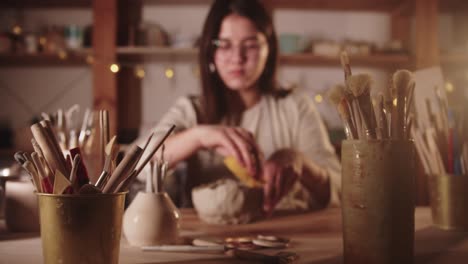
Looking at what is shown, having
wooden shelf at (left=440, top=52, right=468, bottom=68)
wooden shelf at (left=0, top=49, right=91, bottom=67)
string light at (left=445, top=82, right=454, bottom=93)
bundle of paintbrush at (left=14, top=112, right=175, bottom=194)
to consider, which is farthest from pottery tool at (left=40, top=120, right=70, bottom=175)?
string light at (left=445, top=82, right=454, bottom=93)

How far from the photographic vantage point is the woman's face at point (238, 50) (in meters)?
1.60

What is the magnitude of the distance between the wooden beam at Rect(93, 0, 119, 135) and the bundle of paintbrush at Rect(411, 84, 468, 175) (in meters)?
2.21

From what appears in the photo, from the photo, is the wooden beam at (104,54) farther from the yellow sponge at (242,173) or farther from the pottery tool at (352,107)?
the pottery tool at (352,107)

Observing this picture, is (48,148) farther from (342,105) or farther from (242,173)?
(242,173)

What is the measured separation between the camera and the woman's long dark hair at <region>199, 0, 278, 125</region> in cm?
164

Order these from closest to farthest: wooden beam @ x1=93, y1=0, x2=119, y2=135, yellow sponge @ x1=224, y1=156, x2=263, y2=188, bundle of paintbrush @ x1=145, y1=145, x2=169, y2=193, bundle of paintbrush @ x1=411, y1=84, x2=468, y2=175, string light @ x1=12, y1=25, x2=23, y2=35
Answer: bundle of paintbrush @ x1=145, y1=145, x2=169, y2=193 < bundle of paintbrush @ x1=411, y1=84, x2=468, y2=175 < yellow sponge @ x1=224, y1=156, x2=263, y2=188 < wooden beam @ x1=93, y1=0, x2=119, y2=135 < string light @ x1=12, y1=25, x2=23, y2=35

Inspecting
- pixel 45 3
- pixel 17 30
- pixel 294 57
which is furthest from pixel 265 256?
pixel 45 3

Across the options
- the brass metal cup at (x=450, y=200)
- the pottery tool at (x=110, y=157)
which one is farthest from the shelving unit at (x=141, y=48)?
the pottery tool at (x=110, y=157)

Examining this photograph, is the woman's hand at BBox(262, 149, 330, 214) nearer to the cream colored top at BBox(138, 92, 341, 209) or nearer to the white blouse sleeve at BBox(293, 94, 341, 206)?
the white blouse sleeve at BBox(293, 94, 341, 206)

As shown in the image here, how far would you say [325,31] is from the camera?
3.17 m

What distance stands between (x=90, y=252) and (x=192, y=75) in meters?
2.71

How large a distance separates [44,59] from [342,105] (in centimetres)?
284

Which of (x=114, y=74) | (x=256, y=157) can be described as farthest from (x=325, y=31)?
(x=256, y=157)

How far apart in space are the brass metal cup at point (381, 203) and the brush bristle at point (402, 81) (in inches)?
2.6
